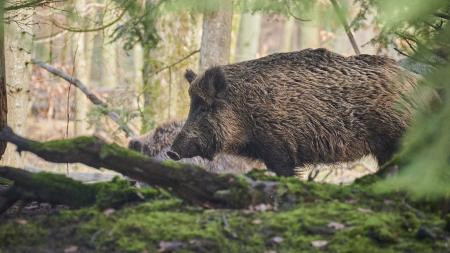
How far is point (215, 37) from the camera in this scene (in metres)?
12.8

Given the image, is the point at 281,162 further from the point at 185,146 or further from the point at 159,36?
the point at 159,36

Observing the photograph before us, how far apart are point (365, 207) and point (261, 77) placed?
3.49 metres

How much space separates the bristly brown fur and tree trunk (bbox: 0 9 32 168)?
2.80 meters

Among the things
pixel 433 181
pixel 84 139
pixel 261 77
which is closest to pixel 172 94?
pixel 261 77

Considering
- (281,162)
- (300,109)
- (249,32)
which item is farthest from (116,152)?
(249,32)

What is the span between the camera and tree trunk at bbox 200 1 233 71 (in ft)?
41.7

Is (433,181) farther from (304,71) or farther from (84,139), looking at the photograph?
(304,71)

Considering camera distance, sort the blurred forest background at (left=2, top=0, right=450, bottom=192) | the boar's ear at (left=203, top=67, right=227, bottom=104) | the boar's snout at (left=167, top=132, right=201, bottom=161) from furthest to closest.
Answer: the boar's snout at (left=167, top=132, right=201, bottom=161) → the boar's ear at (left=203, top=67, right=227, bottom=104) → the blurred forest background at (left=2, top=0, right=450, bottom=192)

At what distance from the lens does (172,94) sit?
15.4 m

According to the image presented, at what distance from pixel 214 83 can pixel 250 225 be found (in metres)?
3.81

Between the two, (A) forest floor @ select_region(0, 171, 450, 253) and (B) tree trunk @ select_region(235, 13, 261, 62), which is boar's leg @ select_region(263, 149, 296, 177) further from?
(B) tree trunk @ select_region(235, 13, 261, 62)

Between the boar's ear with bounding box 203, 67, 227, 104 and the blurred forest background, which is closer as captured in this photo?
the blurred forest background

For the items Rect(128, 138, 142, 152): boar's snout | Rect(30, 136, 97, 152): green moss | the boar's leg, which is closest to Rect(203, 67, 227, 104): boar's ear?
the boar's leg

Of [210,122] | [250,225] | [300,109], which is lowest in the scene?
[250,225]
